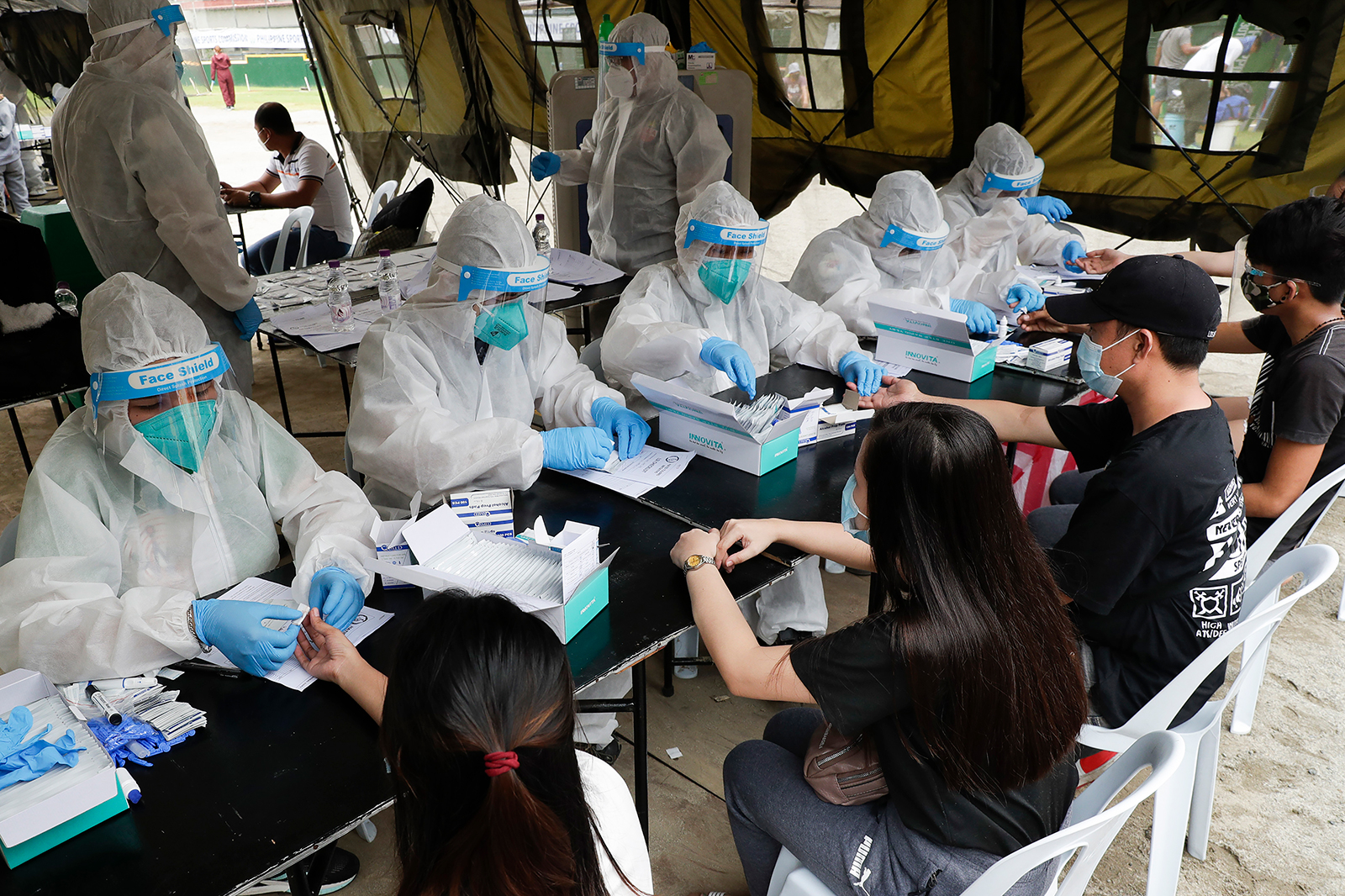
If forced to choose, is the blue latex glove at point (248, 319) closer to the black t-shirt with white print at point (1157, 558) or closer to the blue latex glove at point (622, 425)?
the blue latex glove at point (622, 425)

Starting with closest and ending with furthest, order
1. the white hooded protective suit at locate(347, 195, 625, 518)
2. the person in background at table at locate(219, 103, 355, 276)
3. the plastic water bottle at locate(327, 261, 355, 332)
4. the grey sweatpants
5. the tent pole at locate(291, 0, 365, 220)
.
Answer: the grey sweatpants
the white hooded protective suit at locate(347, 195, 625, 518)
the plastic water bottle at locate(327, 261, 355, 332)
the person in background at table at locate(219, 103, 355, 276)
the tent pole at locate(291, 0, 365, 220)

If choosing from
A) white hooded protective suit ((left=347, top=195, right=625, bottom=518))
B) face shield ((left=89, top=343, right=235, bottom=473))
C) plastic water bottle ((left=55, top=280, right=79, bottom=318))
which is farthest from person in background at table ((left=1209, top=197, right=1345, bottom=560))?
plastic water bottle ((left=55, top=280, right=79, bottom=318))

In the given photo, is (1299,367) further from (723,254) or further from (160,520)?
(160,520)

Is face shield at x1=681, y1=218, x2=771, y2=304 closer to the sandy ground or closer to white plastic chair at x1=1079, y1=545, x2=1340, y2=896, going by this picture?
the sandy ground

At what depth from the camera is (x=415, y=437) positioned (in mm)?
2055

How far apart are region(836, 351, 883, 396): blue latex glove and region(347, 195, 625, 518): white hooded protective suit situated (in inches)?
43.5

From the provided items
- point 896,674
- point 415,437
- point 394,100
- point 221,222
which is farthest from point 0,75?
point 896,674

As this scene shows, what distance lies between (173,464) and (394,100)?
24.6 ft

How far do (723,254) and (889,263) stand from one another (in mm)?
1070

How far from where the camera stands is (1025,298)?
3656 millimetres

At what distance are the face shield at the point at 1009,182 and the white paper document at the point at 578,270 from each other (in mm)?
1952

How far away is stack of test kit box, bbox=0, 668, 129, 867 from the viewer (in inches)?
43.5

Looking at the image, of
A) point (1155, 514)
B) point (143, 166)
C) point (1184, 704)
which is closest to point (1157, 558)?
point (1155, 514)

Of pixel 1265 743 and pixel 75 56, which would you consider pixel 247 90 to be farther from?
pixel 1265 743
